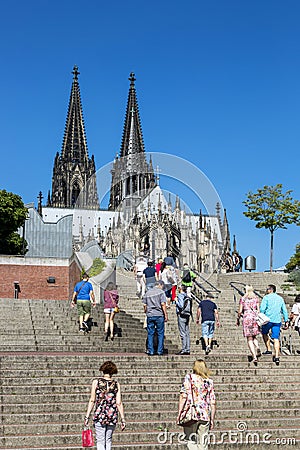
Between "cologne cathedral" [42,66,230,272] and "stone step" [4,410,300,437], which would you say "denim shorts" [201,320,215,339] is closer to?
"cologne cathedral" [42,66,230,272]

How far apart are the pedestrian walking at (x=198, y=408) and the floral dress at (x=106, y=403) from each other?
79cm

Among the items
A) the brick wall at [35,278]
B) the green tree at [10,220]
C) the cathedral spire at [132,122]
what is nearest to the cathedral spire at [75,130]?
the cathedral spire at [132,122]

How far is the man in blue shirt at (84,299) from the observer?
58.3 feet

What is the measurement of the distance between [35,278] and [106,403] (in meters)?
35.2

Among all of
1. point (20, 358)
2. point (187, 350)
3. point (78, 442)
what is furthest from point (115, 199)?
point (78, 442)

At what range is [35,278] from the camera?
1693 inches

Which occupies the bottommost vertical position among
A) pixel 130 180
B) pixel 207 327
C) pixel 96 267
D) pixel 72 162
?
pixel 207 327

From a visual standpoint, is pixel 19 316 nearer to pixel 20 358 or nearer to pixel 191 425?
pixel 20 358

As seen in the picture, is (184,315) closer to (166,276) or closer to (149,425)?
(166,276)

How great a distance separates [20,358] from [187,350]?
409cm

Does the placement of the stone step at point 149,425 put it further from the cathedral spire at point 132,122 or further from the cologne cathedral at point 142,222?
the cathedral spire at point 132,122

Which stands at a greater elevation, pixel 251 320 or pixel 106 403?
pixel 251 320

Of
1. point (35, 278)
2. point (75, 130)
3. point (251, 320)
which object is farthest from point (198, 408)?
point (75, 130)

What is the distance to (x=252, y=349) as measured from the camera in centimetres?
1465
